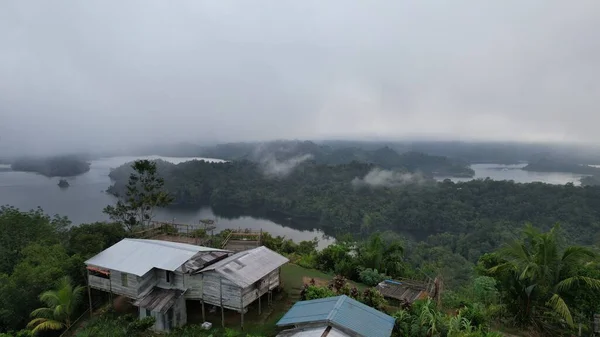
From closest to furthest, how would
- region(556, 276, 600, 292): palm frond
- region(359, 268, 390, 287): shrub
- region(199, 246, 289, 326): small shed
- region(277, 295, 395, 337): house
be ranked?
region(277, 295, 395, 337): house
region(556, 276, 600, 292): palm frond
region(199, 246, 289, 326): small shed
region(359, 268, 390, 287): shrub

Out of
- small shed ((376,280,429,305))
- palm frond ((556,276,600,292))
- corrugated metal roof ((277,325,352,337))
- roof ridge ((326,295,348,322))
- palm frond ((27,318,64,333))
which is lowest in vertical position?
palm frond ((27,318,64,333))

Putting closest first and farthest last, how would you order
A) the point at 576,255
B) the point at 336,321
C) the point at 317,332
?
the point at 317,332, the point at 336,321, the point at 576,255

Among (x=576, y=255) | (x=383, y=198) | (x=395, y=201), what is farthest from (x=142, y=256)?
(x=383, y=198)

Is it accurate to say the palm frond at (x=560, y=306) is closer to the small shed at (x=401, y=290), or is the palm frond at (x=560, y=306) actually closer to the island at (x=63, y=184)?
the small shed at (x=401, y=290)

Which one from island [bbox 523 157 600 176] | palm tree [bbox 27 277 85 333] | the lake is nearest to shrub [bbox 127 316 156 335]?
palm tree [bbox 27 277 85 333]

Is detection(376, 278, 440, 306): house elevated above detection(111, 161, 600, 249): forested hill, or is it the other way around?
detection(376, 278, 440, 306): house

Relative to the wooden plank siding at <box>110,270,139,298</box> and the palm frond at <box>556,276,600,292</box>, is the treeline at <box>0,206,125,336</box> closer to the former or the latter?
the wooden plank siding at <box>110,270,139,298</box>

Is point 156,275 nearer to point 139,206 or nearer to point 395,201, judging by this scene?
point 139,206
